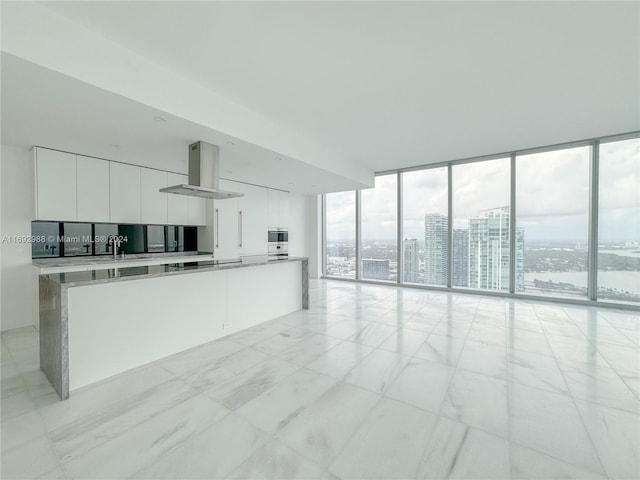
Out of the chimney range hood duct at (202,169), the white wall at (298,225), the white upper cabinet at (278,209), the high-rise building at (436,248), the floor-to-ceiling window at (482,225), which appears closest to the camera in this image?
the chimney range hood duct at (202,169)

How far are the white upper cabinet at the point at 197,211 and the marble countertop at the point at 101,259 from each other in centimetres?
66

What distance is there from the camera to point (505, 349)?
115 inches

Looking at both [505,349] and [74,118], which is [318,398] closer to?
[505,349]

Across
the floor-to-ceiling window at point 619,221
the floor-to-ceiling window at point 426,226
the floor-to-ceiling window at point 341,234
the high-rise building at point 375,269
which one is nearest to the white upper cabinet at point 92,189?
the floor-to-ceiling window at point 341,234

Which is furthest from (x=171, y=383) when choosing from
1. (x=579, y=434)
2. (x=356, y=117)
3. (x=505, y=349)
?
(x=356, y=117)

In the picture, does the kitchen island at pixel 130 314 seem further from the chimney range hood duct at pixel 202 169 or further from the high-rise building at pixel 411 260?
the high-rise building at pixel 411 260

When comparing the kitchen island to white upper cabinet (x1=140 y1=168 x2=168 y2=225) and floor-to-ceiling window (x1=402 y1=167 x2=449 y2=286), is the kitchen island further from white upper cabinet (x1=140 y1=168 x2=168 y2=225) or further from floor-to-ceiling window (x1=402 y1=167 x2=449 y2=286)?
floor-to-ceiling window (x1=402 y1=167 x2=449 y2=286)

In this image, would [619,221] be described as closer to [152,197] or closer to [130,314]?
[130,314]

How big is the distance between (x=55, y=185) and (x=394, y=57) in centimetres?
457

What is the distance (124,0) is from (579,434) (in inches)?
162

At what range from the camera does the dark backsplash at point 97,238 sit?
3.88 metres

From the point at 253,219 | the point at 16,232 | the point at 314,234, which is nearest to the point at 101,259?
the point at 16,232

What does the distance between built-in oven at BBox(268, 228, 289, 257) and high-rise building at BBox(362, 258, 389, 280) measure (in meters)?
2.21

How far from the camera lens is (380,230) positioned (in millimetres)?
7016
